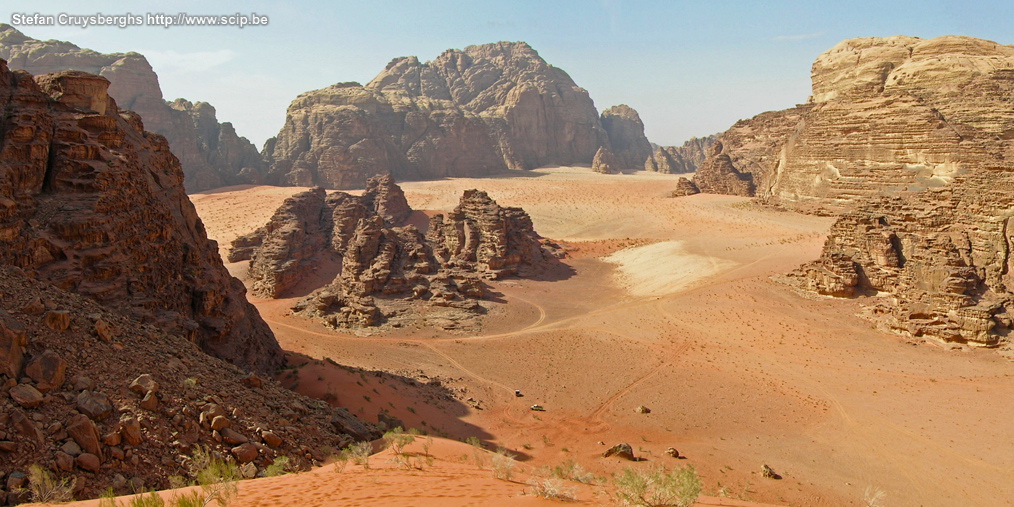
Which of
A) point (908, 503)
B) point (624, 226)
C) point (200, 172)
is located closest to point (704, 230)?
point (624, 226)

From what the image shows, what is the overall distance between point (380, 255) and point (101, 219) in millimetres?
16255

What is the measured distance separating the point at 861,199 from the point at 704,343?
83.3 ft

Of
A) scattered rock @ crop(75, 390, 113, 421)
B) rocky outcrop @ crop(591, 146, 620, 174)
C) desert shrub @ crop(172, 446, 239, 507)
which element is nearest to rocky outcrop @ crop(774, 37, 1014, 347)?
desert shrub @ crop(172, 446, 239, 507)

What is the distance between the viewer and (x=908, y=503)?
12.2 metres

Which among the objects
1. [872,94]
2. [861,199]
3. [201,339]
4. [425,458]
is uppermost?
[872,94]

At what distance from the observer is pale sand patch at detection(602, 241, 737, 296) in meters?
31.8

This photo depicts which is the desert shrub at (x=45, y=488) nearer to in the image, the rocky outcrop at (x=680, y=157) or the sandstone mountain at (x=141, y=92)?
the sandstone mountain at (x=141, y=92)

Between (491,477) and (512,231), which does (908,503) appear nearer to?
(491,477)

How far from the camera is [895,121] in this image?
39812 millimetres

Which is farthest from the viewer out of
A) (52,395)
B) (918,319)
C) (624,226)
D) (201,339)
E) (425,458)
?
(624,226)

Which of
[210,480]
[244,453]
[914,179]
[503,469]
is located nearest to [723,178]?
[914,179]

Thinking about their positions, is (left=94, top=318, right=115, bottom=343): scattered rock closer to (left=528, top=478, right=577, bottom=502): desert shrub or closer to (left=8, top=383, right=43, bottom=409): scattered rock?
(left=8, top=383, right=43, bottom=409): scattered rock

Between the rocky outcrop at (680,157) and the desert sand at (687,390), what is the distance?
65.0 meters

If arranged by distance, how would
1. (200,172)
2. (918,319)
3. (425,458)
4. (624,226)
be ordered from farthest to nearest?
(200,172) → (624,226) → (918,319) → (425,458)
